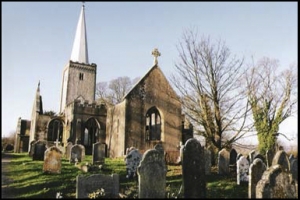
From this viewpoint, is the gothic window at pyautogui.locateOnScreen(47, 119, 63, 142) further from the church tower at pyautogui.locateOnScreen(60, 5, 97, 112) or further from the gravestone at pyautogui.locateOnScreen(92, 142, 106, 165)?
the gravestone at pyautogui.locateOnScreen(92, 142, 106, 165)

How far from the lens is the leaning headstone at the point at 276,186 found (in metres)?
7.73

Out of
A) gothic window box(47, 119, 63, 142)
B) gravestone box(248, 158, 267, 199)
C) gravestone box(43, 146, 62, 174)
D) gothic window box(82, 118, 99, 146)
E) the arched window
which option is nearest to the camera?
gravestone box(248, 158, 267, 199)

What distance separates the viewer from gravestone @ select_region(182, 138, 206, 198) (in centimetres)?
887

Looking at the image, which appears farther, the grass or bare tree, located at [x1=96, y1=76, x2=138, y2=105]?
bare tree, located at [x1=96, y1=76, x2=138, y2=105]

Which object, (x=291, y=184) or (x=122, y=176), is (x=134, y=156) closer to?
(x=122, y=176)

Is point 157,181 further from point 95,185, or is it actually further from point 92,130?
point 92,130

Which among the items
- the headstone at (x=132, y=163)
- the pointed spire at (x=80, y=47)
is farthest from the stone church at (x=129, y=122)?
the pointed spire at (x=80, y=47)

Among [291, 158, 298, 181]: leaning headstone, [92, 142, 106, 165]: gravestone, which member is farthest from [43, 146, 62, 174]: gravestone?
[291, 158, 298, 181]: leaning headstone

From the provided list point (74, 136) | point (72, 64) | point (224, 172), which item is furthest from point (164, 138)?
point (72, 64)

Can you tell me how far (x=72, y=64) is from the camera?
1677 inches

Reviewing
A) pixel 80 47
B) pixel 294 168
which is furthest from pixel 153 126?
pixel 80 47

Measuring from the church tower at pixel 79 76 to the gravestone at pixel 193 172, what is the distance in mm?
32679

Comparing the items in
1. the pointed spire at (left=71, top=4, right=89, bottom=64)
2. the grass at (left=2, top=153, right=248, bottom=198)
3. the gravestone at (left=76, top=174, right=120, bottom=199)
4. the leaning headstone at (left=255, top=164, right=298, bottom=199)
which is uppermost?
the pointed spire at (left=71, top=4, right=89, bottom=64)

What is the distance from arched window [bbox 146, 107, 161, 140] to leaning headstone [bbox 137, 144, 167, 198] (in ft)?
56.4
